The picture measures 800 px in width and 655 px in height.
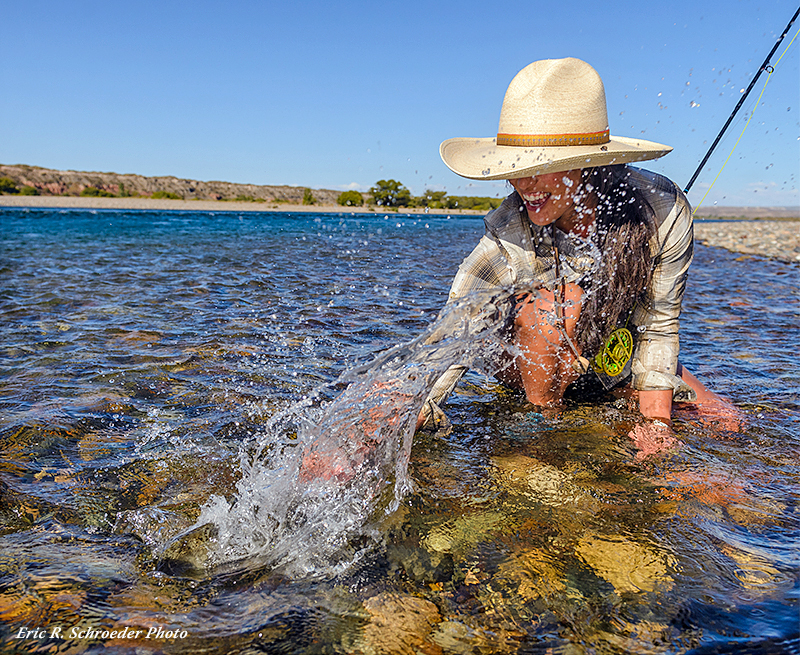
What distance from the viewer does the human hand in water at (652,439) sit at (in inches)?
108

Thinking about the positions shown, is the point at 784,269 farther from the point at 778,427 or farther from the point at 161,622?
the point at 161,622

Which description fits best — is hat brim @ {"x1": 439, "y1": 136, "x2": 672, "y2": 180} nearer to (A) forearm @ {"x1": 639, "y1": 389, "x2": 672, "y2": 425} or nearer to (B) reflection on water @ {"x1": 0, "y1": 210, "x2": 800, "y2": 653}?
(B) reflection on water @ {"x1": 0, "y1": 210, "x2": 800, "y2": 653}

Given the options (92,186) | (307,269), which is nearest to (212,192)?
(92,186)

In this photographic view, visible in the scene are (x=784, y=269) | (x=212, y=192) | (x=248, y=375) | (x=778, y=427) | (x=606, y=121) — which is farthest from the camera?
(x=212, y=192)

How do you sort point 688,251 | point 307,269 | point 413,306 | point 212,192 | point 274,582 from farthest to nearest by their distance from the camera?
1. point 212,192
2. point 307,269
3. point 413,306
4. point 688,251
5. point 274,582

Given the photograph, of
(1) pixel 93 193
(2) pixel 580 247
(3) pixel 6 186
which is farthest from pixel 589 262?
(1) pixel 93 193

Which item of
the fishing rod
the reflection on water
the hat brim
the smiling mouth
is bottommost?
the reflection on water

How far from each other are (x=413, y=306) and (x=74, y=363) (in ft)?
12.1

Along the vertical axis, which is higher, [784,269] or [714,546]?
[784,269]

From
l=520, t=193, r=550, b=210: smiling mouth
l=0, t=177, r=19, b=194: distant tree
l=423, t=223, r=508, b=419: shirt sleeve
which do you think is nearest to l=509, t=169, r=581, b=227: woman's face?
l=520, t=193, r=550, b=210: smiling mouth

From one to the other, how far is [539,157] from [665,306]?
1148 millimetres

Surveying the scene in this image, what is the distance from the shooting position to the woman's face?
2352mm

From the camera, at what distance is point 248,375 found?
4016 mm

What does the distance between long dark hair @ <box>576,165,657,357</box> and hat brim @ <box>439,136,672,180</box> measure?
0.44 feet
